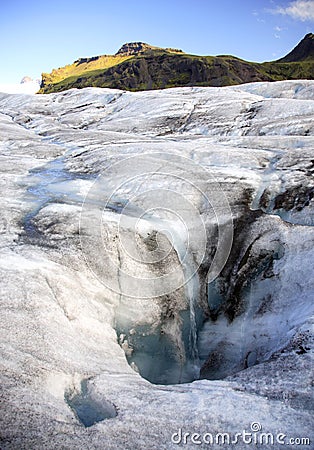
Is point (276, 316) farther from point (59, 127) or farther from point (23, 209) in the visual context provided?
point (59, 127)

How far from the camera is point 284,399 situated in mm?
5516

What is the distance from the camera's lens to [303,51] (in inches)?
7126

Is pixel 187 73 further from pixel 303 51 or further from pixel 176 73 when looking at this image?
pixel 303 51

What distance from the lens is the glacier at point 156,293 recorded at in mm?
5262

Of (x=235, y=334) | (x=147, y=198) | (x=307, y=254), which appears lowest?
(x=235, y=334)

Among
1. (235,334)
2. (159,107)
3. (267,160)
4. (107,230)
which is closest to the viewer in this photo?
(235,334)

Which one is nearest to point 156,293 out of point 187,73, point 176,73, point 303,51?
point 187,73

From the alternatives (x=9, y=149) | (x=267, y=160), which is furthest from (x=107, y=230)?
(x=9, y=149)

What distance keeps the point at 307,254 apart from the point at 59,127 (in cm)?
3070

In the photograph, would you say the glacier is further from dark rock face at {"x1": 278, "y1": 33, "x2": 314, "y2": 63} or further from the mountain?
dark rock face at {"x1": 278, "y1": 33, "x2": 314, "y2": 63}

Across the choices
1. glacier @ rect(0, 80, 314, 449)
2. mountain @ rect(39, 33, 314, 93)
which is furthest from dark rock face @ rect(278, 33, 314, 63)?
glacier @ rect(0, 80, 314, 449)

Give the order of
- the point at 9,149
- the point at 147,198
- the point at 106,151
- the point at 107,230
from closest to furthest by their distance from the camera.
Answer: the point at 107,230 < the point at 147,198 < the point at 106,151 < the point at 9,149

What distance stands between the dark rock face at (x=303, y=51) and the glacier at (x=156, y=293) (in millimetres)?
187866

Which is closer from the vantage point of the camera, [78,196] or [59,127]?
[78,196]
